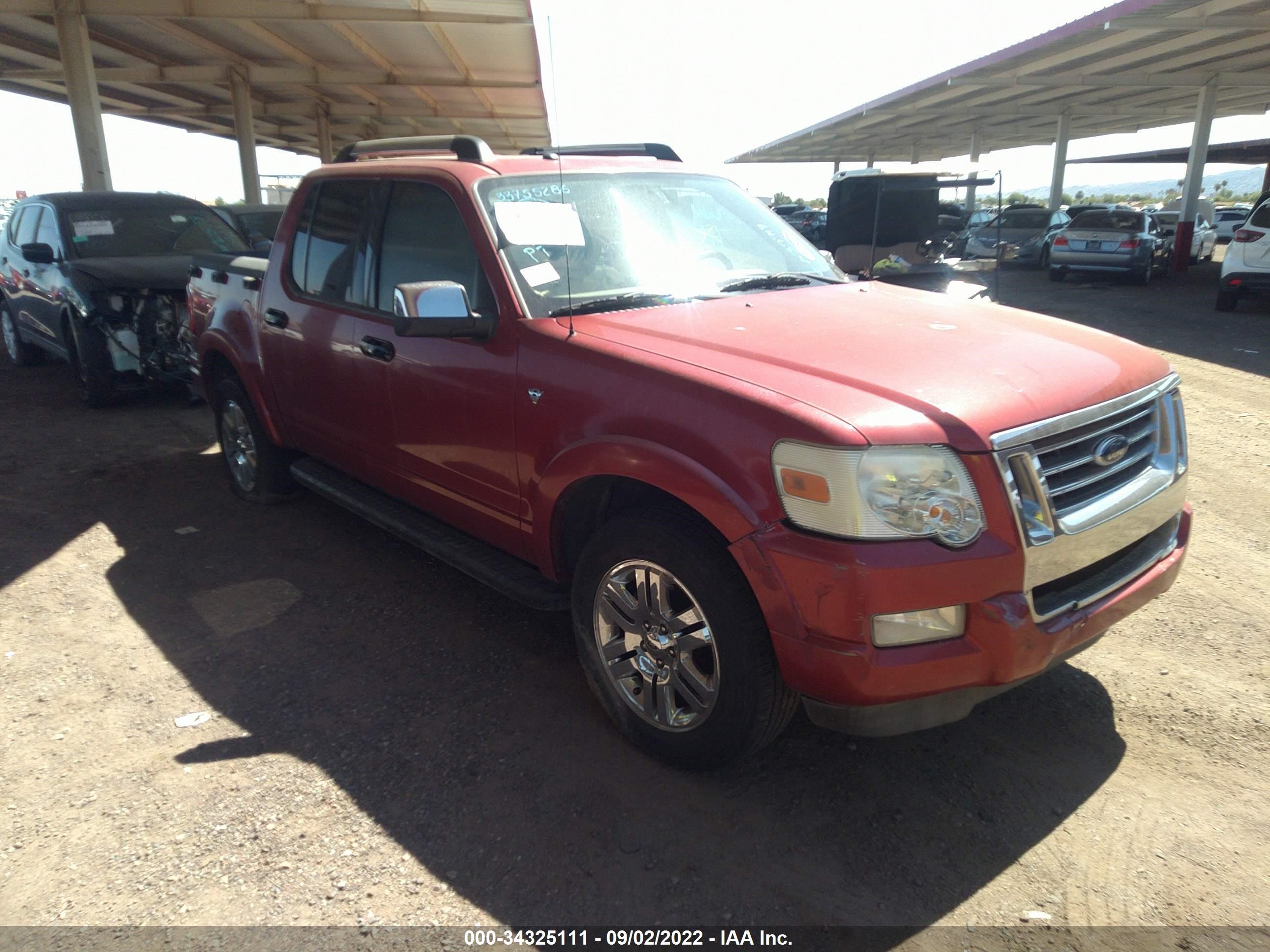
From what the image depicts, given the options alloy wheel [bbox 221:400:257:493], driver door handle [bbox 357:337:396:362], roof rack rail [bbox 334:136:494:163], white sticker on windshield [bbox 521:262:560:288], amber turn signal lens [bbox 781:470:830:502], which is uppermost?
roof rack rail [bbox 334:136:494:163]

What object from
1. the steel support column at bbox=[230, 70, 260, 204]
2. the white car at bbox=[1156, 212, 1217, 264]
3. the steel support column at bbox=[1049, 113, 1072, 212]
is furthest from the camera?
the steel support column at bbox=[1049, 113, 1072, 212]

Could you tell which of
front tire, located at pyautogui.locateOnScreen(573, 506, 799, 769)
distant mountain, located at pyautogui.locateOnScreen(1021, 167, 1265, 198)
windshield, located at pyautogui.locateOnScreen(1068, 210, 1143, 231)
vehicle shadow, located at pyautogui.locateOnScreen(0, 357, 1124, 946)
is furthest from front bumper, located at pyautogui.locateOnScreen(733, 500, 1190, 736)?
distant mountain, located at pyautogui.locateOnScreen(1021, 167, 1265, 198)

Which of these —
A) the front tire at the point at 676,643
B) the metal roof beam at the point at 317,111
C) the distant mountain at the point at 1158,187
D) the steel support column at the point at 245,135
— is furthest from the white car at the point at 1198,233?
the distant mountain at the point at 1158,187

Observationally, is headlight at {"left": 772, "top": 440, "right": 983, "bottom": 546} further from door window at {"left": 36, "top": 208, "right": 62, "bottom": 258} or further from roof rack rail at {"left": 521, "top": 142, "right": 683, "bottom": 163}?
door window at {"left": 36, "top": 208, "right": 62, "bottom": 258}

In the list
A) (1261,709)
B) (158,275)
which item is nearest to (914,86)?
(158,275)

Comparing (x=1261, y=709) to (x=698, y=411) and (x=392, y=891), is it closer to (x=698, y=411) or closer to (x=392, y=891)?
(x=698, y=411)

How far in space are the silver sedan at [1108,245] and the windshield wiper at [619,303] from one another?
18594 mm

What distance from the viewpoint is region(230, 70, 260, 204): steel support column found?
21.2m

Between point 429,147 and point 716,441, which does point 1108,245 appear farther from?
point 716,441

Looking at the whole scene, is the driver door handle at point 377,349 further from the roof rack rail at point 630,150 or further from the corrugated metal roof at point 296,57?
the corrugated metal roof at point 296,57

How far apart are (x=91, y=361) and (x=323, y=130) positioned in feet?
77.4

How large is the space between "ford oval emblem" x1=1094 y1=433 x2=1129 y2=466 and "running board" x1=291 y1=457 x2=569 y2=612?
1829 millimetres

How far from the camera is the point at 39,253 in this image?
8.09m

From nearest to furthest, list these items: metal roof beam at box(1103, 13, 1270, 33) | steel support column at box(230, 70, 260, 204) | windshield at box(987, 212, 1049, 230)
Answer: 1. metal roof beam at box(1103, 13, 1270, 33)
2. steel support column at box(230, 70, 260, 204)
3. windshield at box(987, 212, 1049, 230)
